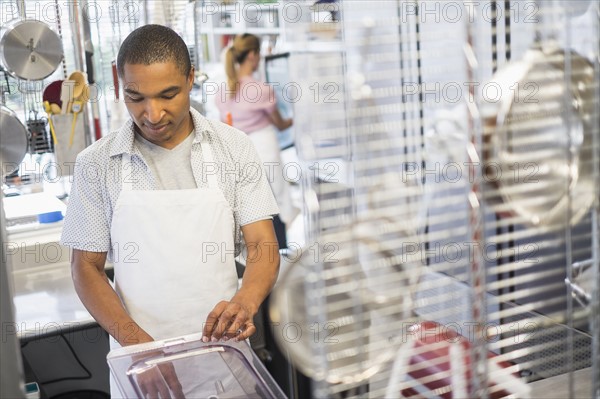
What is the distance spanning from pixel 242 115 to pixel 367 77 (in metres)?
3.66

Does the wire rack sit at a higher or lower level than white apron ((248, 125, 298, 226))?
higher

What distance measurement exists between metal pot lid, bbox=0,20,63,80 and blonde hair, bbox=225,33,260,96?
1.65 m

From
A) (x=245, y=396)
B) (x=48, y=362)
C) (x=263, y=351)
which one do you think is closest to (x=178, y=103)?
(x=245, y=396)

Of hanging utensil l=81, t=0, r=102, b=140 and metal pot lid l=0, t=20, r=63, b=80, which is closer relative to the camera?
metal pot lid l=0, t=20, r=63, b=80

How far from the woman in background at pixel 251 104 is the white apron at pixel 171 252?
2586mm

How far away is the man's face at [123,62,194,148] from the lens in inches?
59.3

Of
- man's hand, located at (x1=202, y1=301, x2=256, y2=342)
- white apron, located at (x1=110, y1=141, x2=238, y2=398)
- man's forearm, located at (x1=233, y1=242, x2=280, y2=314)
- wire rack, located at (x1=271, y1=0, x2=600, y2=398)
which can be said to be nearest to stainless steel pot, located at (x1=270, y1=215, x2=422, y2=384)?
wire rack, located at (x1=271, y1=0, x2=600, y2=398)

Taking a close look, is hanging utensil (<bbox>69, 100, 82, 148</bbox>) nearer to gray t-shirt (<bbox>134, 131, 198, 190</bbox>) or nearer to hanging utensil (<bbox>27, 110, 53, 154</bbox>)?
hanging utensil (<bbox>27, 110, 53, 154</bbox>)

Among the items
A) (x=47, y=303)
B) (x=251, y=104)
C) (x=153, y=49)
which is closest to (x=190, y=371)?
(x=153, y=49)

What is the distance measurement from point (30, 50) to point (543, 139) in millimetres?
2218

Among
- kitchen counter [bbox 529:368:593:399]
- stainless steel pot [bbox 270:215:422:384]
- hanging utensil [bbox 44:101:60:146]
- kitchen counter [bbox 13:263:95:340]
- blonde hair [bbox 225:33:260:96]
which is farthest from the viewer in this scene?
blonde hair [bbox 225:33:260:96]

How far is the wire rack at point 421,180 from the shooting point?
674 millimetres

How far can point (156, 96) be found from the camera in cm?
151

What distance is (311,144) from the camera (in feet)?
2.11
